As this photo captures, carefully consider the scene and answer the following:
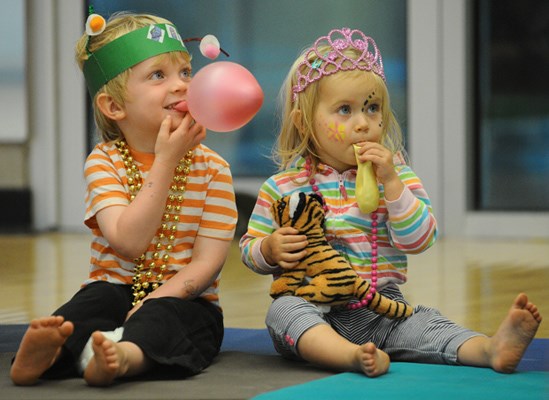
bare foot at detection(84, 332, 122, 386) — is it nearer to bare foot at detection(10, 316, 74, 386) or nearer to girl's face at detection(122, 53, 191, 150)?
bare foot at detection(10, 316, 74, 386)

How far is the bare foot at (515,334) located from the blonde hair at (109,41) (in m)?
0.67

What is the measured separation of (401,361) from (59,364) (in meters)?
0.52

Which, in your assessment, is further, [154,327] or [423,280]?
[423,280]

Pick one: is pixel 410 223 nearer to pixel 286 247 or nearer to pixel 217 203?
pixel 286 247

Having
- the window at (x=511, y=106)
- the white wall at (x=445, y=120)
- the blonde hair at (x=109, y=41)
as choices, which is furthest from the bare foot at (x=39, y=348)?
the window at (x=511, y=106)

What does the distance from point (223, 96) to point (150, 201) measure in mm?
194

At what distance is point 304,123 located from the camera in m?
1.75

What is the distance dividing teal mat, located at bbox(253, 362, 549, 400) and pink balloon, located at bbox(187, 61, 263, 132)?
1.35 feet

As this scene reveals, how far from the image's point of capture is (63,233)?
430 cm

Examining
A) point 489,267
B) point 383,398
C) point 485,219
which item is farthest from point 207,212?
point 485,219

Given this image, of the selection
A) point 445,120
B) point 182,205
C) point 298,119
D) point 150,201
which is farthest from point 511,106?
point 150,201

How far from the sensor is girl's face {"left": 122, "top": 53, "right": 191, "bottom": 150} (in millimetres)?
1708

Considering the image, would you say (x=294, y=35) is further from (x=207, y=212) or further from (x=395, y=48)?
(x=207, y=212)

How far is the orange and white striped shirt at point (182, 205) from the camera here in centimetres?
169
